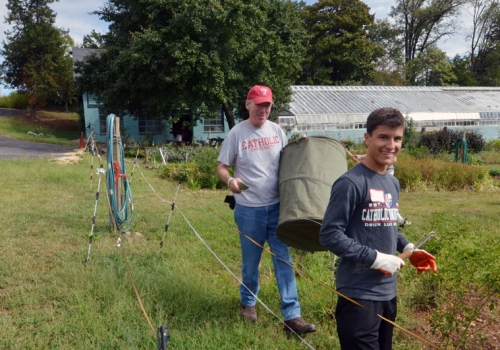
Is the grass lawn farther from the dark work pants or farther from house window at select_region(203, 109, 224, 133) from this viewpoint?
house window at select_region(203, 109, 224, 133)

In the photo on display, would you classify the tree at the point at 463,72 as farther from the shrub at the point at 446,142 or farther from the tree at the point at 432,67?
the shrub at the point at 446,142

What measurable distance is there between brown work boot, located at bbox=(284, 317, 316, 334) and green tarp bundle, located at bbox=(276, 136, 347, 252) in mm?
532

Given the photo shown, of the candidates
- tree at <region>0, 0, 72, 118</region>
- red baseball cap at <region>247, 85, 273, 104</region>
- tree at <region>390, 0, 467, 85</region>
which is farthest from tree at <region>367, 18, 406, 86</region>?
red baseball cap at <region>247, 85, 273, 104</region>

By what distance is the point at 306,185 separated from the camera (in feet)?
10.2

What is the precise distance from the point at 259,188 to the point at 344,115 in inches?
863

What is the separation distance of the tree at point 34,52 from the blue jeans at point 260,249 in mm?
33968

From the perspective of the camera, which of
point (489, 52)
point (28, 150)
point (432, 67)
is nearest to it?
point (28, 150)

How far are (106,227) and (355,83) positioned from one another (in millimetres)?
32233

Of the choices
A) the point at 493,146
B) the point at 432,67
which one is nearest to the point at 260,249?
the point at 493,146

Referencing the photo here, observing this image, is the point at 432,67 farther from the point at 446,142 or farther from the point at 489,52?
the point at 446,142

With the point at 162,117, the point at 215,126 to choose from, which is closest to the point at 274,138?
the point at 162,117

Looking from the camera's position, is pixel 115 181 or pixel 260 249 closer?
pixel 260 249

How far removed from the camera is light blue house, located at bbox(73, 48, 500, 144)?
24.0 metres

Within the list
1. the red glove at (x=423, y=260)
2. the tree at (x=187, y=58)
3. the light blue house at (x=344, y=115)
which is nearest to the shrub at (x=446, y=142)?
the light blue house at (x=344, y=115)
